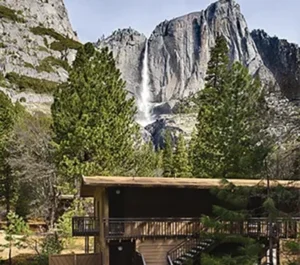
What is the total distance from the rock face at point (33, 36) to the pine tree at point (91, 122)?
57848 millimetres

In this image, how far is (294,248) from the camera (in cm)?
980

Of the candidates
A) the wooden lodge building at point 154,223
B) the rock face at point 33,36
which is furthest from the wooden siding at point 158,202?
the rock face at point 33,36

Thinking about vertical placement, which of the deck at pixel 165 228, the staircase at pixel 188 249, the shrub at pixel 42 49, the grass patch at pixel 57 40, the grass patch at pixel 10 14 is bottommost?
the staircase at pixel 188 249

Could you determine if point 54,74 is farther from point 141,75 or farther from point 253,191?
point 253,191

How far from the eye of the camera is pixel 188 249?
18156mm

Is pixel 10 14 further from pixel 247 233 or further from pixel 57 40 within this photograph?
pixel 247 233

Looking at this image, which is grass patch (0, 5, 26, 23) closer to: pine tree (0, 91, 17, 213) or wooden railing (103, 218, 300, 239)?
pine tree (0, 91, 17, 213)

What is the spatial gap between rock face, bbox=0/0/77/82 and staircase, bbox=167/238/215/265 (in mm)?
70959

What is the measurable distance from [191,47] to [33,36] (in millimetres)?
37918

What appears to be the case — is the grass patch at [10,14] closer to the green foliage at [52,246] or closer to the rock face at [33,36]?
the rock face at [33,36]

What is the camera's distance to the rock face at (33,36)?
88.8m

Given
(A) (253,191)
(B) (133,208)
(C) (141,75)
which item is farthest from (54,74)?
(A) (253,191)

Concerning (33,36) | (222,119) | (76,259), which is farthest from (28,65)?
(76,259)

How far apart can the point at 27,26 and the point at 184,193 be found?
3513 inches
